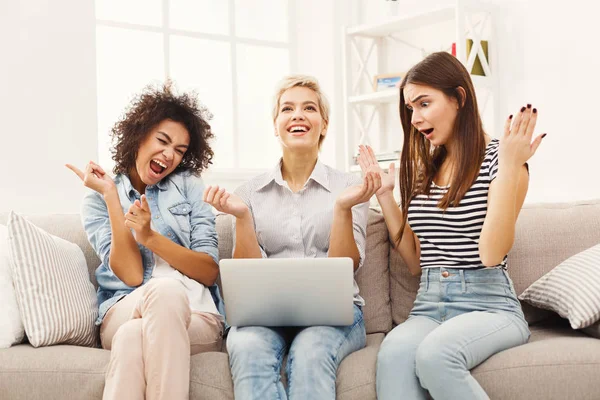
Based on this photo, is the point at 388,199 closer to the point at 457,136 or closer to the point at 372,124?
the point at 457,136

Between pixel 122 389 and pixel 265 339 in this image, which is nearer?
pixel 122 389

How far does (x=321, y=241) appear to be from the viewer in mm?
2215

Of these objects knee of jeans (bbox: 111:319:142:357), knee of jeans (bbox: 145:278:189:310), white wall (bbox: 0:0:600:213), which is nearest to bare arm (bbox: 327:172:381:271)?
knee of jeans (bbox: 145:278:189:310)

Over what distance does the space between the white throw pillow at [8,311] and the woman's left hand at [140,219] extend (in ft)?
1.16

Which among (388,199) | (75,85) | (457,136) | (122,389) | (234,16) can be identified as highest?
(234,16)

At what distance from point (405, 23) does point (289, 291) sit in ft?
9.46

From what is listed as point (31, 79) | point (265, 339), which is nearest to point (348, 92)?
point (31, 79)

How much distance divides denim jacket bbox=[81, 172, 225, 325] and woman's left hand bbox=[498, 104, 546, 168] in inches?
35.8

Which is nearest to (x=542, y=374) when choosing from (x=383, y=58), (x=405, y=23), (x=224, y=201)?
(x=224, y=201)

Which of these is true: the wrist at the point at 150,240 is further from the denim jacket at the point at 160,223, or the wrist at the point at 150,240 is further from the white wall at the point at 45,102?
the white wall at the point at 45,102

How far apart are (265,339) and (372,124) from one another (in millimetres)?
3033

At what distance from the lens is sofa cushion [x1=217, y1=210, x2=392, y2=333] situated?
230cm

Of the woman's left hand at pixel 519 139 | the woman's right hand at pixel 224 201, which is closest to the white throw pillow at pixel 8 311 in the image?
the woman's right hand at pixel 224 201

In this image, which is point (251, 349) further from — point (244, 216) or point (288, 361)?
point (244, 216)
